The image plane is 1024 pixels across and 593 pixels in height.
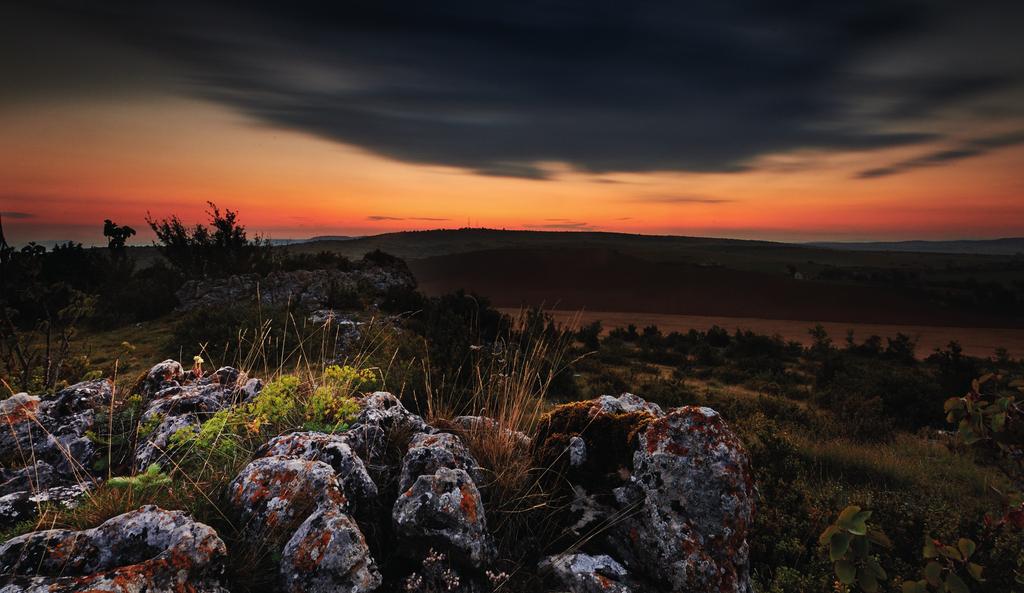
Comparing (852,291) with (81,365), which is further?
(852,291)

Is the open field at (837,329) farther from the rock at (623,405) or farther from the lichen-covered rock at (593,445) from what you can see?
the lichen-covered rock at (593,445)

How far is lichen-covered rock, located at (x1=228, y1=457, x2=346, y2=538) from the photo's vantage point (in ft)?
9.05

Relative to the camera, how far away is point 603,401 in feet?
14.1

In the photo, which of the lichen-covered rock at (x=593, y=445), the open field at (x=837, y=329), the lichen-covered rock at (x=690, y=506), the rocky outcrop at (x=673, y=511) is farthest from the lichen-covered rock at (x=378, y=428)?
the open field at (x=837, y=329)

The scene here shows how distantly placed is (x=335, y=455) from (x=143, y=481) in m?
1.07

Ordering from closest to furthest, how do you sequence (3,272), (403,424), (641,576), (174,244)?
1. (641,576)
2. (403,424)
3. (3,272)
4. (174,244)

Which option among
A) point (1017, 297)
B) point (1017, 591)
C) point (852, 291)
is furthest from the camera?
point (852, 291)

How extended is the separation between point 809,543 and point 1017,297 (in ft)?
126

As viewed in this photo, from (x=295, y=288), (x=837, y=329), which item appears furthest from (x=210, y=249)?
(x=837, y=329)

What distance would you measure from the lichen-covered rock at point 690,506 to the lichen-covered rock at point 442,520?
1021 millimetres

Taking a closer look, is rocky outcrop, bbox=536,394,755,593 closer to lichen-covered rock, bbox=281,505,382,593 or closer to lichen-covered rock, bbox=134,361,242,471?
lichen-covered rock, bbox=281,505,382,593

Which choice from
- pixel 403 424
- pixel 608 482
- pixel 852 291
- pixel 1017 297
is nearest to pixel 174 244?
pixel 403 424

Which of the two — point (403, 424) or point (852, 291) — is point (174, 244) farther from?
point (852, 291)

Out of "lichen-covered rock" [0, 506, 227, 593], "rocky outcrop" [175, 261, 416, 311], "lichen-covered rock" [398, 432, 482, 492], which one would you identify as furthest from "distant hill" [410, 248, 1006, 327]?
"lichen-covered rock" [0, 506, 227, 593]
